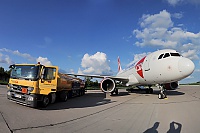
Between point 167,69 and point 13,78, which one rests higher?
point 167,69

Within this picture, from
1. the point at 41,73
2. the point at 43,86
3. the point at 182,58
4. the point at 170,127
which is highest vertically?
the point at 182,58

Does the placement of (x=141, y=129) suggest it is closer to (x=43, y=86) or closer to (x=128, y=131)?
(x=128, y=131)

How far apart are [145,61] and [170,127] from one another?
10.2 m

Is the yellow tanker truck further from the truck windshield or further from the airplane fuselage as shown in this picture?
the airplane fuselage

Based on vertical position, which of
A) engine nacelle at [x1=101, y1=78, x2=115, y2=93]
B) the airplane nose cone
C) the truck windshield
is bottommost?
engine nacelle at [x1=101, y1=78, x2=115, y2=93]

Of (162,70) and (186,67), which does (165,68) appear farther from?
(186,67)

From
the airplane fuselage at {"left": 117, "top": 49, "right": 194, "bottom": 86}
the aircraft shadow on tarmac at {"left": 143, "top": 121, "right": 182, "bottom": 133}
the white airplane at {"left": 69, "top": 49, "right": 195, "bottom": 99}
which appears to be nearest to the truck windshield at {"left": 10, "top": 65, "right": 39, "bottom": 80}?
the aircraft shadow on tarmac at {"left": 143, "top": 121, "right": 182, "bottom": 133}

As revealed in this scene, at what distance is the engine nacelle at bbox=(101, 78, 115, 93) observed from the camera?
50.8 ft

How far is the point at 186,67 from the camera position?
1036cm

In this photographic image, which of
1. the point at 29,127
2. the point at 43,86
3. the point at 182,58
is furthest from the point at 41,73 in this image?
the point at 182,58

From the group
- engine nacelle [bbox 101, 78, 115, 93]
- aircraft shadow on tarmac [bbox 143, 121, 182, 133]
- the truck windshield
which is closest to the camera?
aircraft shadow on tarmac [bbox 143, 121, 182, 133]

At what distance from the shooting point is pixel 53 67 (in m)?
8.50

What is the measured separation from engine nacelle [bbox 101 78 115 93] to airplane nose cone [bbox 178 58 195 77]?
21.7 ft

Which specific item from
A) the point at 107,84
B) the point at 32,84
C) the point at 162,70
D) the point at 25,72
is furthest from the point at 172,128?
the point at 107,84
